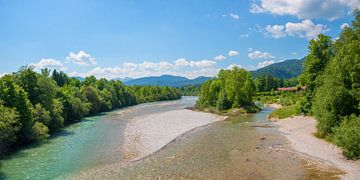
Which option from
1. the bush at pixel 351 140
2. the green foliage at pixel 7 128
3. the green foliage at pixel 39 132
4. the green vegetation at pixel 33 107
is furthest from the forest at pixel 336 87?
the green foliage at pixel 39 132

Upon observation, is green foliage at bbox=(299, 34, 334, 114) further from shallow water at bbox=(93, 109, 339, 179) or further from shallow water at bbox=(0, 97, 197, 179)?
shallow water at bbox=(0, 97, 197, 179)

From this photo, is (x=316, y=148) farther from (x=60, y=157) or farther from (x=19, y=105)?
(x=19, y=105)

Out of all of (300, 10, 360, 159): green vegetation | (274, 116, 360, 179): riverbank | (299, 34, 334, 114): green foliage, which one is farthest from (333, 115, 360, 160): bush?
(299, 34, 334, 114): green foliage

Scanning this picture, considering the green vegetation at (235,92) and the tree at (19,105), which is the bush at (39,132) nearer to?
the tree at (19,105)

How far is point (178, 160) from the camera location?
29.8m

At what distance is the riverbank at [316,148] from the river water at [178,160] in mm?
1432

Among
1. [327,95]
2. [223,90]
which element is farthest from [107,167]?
[223,90]

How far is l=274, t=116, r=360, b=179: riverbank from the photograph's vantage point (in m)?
24.4

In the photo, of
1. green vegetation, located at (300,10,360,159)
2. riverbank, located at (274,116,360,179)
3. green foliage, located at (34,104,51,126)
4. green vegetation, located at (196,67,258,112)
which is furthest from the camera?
green vegetation, located at (196,67,258,112)

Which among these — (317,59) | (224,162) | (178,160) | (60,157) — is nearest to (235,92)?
(317,59)

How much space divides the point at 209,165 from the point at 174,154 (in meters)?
5.67

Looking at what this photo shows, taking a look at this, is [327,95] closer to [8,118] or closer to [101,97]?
[8,118]

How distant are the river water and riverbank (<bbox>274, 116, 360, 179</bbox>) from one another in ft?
4.70

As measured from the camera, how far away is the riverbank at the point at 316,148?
24.4 m
